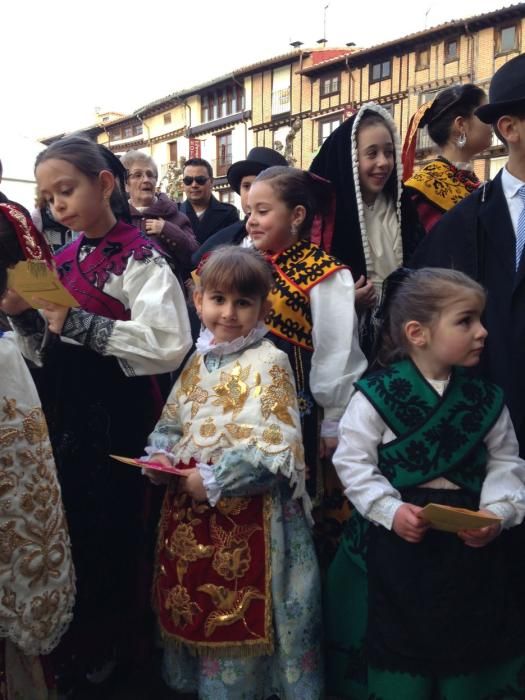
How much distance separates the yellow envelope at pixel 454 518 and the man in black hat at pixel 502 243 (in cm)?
67

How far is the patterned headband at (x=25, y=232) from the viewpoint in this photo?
214 centimetres

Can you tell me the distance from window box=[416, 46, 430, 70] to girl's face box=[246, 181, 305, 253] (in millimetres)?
23263

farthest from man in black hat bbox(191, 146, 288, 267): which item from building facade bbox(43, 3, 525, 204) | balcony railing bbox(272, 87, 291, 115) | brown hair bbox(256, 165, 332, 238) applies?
balcony railing bbox(272, 87, 291, 115)

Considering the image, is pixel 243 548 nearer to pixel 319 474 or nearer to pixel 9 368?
pixel 319 474

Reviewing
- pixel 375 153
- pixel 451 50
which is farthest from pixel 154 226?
pixel 451 50

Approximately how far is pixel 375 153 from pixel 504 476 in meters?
1.67

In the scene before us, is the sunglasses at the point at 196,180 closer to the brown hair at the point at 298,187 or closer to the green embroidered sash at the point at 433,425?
the brown hair at the point at 298,187

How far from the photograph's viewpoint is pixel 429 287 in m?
2.32

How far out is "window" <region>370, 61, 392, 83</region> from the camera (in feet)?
81.8

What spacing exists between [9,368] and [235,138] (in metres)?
30.5

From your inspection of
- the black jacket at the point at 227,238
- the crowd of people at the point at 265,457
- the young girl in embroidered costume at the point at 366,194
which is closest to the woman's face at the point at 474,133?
the young girl in embroidered costume at the point at 366,194

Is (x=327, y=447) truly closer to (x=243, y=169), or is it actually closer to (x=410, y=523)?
(x=410, y=523)

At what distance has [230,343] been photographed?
2428 mm

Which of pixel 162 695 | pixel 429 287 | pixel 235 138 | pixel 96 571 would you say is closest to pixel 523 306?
pixel 429 287
